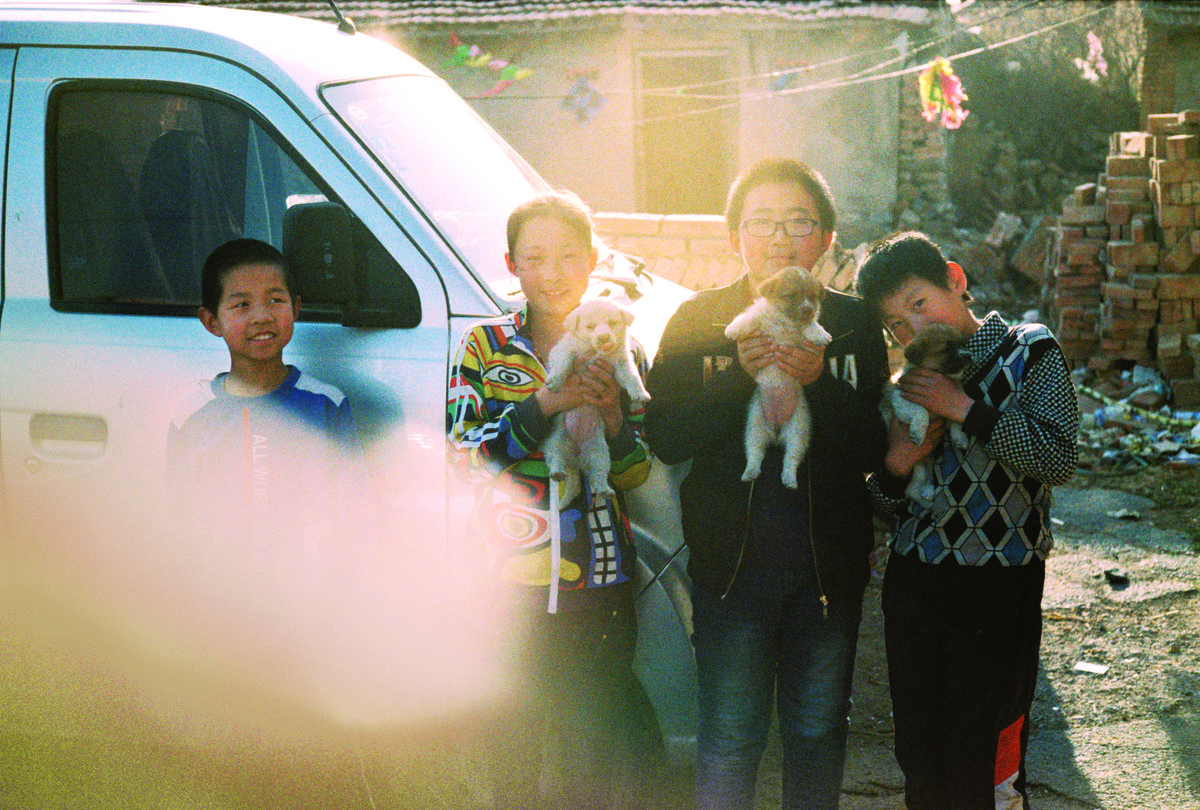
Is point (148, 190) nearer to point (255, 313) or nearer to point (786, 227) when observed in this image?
point (255, 313)

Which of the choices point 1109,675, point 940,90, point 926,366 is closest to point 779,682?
point 926,366

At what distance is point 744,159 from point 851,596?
11451mm

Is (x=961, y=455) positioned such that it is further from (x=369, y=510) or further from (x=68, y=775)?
(x=68, y=775)

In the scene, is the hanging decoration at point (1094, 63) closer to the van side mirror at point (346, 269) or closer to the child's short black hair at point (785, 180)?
the child's short black hair at point (785, 180)

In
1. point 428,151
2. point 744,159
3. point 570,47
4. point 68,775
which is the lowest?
point 68,775

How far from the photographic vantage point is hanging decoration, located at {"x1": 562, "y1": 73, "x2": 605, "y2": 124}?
12.8 m

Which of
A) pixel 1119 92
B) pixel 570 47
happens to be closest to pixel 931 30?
pixel 570 47

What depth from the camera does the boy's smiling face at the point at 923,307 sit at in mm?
A: 2520

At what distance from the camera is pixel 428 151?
3.14 metres

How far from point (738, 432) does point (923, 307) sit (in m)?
0.58

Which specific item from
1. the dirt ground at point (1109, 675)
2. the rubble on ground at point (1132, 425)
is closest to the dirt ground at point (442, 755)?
the dirt ground at point (1109, 675)

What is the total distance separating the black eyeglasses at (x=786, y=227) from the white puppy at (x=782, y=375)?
136mm

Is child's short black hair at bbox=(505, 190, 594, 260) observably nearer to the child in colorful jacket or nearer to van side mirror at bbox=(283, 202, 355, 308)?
the child in colorful jacket

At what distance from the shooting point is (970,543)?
245 cm
